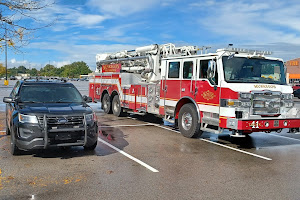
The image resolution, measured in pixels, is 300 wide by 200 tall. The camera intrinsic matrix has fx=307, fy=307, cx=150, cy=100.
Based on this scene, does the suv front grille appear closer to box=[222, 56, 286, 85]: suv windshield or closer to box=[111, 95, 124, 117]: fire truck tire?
box=[222, 56, 286, 85]: suv windshield

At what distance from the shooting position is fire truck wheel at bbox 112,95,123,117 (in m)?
14.4

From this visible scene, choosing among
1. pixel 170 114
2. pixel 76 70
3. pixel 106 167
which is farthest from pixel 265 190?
pixel 76 70

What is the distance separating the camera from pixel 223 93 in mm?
8234

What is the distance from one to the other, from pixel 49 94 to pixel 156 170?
351cm

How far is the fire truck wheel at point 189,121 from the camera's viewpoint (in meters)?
9.30

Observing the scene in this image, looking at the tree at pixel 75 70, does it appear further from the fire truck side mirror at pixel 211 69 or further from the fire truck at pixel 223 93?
the fire truck side mirror at pixel 211 69

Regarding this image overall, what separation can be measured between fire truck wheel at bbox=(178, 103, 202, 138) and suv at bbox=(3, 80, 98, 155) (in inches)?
132

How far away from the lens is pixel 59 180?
17.8 ft

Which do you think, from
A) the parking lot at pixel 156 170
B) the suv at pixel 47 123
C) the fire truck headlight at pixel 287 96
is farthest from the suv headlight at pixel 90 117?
the fire truck headlight at pixel 287 96

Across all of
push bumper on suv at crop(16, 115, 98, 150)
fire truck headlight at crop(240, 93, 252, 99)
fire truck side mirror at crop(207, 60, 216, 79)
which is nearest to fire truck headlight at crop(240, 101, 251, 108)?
fire truck headlight at crop(240, 93, 252, 99)

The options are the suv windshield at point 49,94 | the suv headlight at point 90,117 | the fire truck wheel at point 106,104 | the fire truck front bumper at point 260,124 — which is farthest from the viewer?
the fire truck wheel at point 106,104

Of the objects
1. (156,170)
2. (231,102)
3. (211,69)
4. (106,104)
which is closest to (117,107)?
(106,104)

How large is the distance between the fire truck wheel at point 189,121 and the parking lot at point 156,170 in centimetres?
28

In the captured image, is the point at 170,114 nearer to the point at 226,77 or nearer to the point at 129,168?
the point at 226,77
